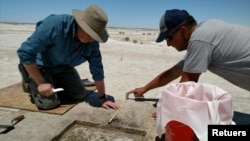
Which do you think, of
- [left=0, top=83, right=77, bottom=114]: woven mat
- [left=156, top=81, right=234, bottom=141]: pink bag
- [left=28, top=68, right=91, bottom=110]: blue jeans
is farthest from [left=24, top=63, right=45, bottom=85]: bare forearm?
[left=156, top=81, right=234, bottom=141]: pink bag

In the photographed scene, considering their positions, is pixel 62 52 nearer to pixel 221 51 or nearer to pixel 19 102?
pixel 19 102

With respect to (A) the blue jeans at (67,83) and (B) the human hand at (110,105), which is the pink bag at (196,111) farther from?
(A) the blue jeans at (67,83)

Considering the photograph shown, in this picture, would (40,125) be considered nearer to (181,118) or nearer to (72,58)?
(72,58)

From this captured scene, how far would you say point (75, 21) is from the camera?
10.4ft

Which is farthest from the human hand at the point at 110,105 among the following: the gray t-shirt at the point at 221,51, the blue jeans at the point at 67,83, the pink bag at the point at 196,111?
the pink bag at the point at 196,111

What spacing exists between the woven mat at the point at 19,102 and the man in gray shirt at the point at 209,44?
5.08 feet

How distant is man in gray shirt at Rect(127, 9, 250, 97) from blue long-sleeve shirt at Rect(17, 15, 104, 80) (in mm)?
1099

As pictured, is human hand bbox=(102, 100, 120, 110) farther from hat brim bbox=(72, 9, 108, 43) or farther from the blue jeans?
hat brim bbox=(72, 9, 108, 43)

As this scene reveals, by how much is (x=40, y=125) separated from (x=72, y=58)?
102cm

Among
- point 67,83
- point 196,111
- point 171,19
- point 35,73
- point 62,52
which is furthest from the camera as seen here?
point 67,83

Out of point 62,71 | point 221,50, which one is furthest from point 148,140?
point 62,71

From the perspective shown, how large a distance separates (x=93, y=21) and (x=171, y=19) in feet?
2.91

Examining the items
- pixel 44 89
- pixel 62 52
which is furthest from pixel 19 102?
pixel 62 52

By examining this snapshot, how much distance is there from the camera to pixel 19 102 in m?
3.54
